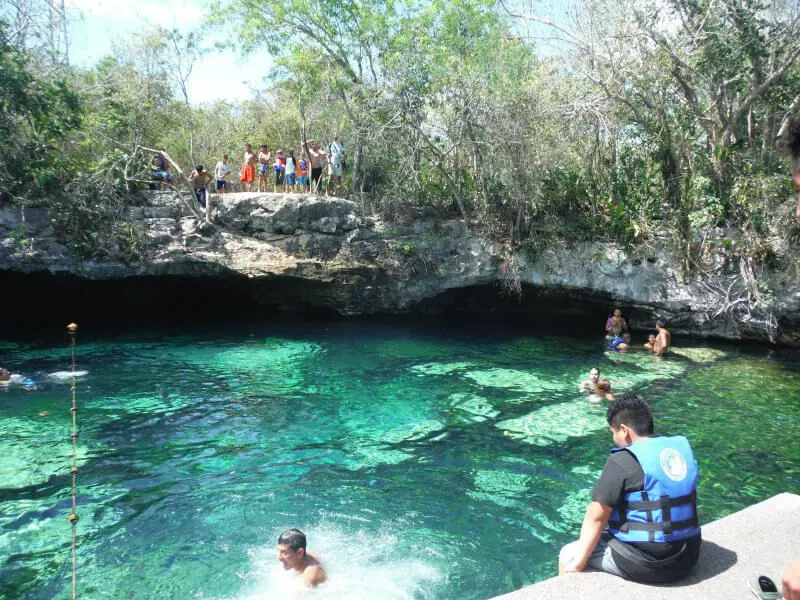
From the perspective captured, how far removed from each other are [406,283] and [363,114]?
544 centimetres

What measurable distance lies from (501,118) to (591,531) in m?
15.9

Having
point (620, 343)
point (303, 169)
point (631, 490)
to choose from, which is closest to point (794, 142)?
point (631, 490)

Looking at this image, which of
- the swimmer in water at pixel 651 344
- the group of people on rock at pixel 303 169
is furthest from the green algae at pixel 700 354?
the group of people on rock at pixel 303 169

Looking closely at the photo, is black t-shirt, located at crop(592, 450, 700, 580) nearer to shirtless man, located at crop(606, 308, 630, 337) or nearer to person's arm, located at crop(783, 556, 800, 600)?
person's arm, located at crop(783, 556, 800, 600)

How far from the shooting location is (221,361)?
49.1ft

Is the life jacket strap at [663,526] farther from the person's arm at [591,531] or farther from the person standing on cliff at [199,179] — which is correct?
the person standing on cliff at [199,179]

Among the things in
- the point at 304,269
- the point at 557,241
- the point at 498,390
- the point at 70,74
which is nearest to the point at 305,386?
the point at 498,390

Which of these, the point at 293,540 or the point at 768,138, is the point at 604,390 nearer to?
the point at 293,540

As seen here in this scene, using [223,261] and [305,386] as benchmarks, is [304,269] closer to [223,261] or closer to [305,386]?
[223,261]

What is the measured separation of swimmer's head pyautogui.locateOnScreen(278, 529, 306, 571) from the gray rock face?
1298cm

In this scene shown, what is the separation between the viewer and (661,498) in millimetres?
3928

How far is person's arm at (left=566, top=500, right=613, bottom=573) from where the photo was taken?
400 cm

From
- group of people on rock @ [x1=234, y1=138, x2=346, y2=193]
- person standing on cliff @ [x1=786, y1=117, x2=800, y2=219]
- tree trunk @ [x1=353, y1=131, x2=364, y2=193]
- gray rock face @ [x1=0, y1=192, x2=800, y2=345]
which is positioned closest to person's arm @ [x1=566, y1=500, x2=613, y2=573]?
person standing on cliff @ [x1=786, y1=117, x2=800, y2=219]

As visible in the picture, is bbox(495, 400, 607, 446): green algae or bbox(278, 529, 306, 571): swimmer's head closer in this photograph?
bbox(278, 529, 306, 571): swimmer's head
